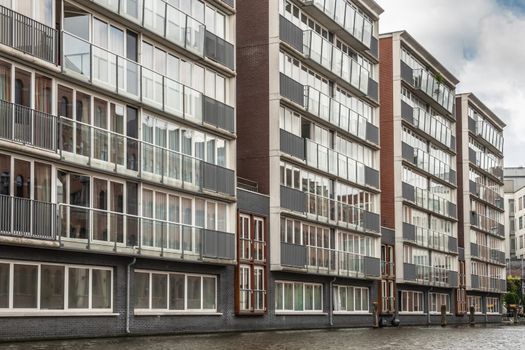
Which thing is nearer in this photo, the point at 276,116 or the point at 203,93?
the point at 203,93

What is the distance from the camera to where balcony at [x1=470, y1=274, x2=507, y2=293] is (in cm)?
8212

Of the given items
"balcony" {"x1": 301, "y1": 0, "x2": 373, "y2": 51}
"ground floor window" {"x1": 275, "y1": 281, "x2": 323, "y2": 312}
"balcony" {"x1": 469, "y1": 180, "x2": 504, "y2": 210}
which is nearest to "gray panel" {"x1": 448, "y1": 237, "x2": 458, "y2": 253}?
"balcony" {"x1": 469, "y1": 180, "x2": 504, "y2": 210}

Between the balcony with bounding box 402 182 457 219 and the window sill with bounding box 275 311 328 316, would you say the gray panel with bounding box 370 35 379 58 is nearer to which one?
the balcony with bounding box 402 182 457 219

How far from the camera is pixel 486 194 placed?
88.6 metres

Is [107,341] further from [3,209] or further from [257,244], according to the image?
[257,244]

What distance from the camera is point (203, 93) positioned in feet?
130

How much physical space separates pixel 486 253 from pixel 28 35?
6583cm

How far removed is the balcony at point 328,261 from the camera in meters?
45.9

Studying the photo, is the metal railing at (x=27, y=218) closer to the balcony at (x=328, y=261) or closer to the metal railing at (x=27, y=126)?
the metal railing at (x=27, y=126)

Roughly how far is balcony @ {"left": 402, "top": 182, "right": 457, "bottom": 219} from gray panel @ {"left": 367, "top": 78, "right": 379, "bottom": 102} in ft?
26.8

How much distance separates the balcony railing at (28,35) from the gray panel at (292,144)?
17.8m

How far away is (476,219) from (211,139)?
4937cm

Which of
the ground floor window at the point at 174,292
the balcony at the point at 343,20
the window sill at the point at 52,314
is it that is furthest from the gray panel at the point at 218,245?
the balcony at the point at 343,20

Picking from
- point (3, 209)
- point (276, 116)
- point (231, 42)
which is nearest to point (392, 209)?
point (276, 116)
